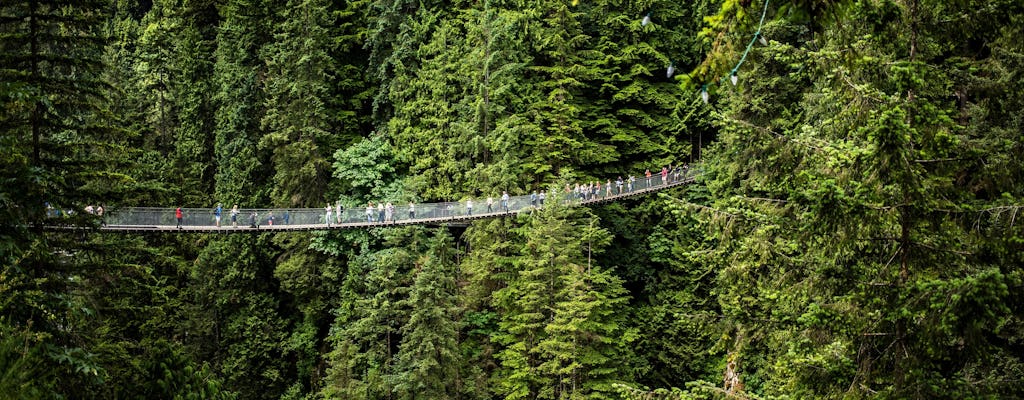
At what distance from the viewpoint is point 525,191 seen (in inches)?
870

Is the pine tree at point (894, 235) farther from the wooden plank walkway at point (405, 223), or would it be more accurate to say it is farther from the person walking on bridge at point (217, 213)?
the person walking on bridge at point (217, 213)

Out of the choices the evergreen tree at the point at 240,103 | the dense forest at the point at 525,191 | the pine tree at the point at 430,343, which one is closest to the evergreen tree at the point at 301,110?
the dense forest at the point at 525,191

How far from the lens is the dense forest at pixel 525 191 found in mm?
5922

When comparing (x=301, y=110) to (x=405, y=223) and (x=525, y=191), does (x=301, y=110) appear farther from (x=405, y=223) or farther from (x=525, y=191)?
(x=525, y=191)

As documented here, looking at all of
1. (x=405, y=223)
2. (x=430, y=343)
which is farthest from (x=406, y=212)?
(x=430, y=343)

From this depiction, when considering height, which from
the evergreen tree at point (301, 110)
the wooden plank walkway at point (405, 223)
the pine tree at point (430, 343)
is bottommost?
the pine tree at point (430, 343)

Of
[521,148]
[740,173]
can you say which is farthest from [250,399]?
[740,173]

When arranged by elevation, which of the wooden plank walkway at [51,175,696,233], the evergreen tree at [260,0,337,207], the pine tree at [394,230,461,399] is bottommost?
the pine tree at [394,230,461,399]

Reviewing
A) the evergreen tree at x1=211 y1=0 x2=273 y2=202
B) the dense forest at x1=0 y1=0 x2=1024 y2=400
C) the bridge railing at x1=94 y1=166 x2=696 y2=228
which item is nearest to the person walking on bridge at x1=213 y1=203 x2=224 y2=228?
the bridge railing at x1=94 y1=166 x2=696 y2=228

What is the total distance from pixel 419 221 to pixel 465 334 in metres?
3.57

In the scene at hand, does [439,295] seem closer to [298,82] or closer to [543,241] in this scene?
[543,241]

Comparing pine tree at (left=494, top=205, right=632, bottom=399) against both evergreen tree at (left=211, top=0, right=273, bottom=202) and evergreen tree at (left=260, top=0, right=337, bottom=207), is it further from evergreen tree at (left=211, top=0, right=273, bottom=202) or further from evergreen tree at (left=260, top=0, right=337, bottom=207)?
evergreen tree at (left=211, top=0, right=273, bottom=202)

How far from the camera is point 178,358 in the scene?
8008 millimetres

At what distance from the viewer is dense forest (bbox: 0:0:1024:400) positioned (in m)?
5.92
